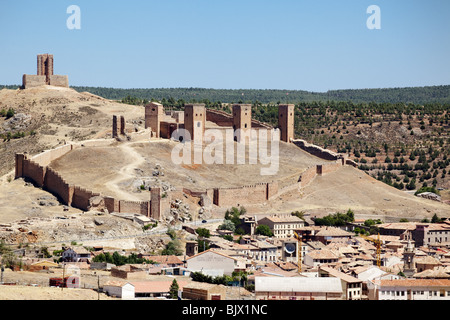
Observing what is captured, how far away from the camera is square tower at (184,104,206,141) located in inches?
3172

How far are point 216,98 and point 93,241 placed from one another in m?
119

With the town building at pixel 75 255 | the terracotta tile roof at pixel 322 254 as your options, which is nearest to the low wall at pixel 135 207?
the town building at pixel 75 255

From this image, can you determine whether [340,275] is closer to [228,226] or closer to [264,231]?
[228,226]

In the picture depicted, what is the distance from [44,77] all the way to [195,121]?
2379cm

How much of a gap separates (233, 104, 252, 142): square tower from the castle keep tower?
19.9 metres

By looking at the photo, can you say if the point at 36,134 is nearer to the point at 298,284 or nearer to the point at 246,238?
the point at 246,238

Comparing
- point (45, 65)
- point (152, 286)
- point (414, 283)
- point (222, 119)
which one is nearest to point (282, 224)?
point (222, 119)

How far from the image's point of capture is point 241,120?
85625 mm

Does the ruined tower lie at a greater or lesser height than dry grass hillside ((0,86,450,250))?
lesser

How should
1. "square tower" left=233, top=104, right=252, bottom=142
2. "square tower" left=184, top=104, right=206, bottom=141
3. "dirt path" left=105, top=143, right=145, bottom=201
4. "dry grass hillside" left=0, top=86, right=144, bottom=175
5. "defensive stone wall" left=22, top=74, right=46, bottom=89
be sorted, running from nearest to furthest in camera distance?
1. "dirt path" left=105, top=143, right=145, bottom=201
2. "square tower" left=184, top=104, right=206, bottom=141
3. "square tower" left=233, top=104, right=252, bottom=142
4. "dry grass hillside" left=0, top=86, right=144, bottom=175
5. "defensive stone wall" left=22, top=74, right=46, bottom=89

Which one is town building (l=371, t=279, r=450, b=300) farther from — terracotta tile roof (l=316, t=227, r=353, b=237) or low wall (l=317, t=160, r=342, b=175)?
low wall (l=317, t=160, r=342, b=175)

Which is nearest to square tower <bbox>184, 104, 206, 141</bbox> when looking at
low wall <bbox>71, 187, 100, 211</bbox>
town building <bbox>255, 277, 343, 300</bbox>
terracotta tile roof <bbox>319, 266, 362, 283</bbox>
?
low wall <bbox>71, 187, 100, 211</bbox>

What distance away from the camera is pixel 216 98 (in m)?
178

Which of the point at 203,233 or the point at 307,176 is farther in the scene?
the point at 307,176
